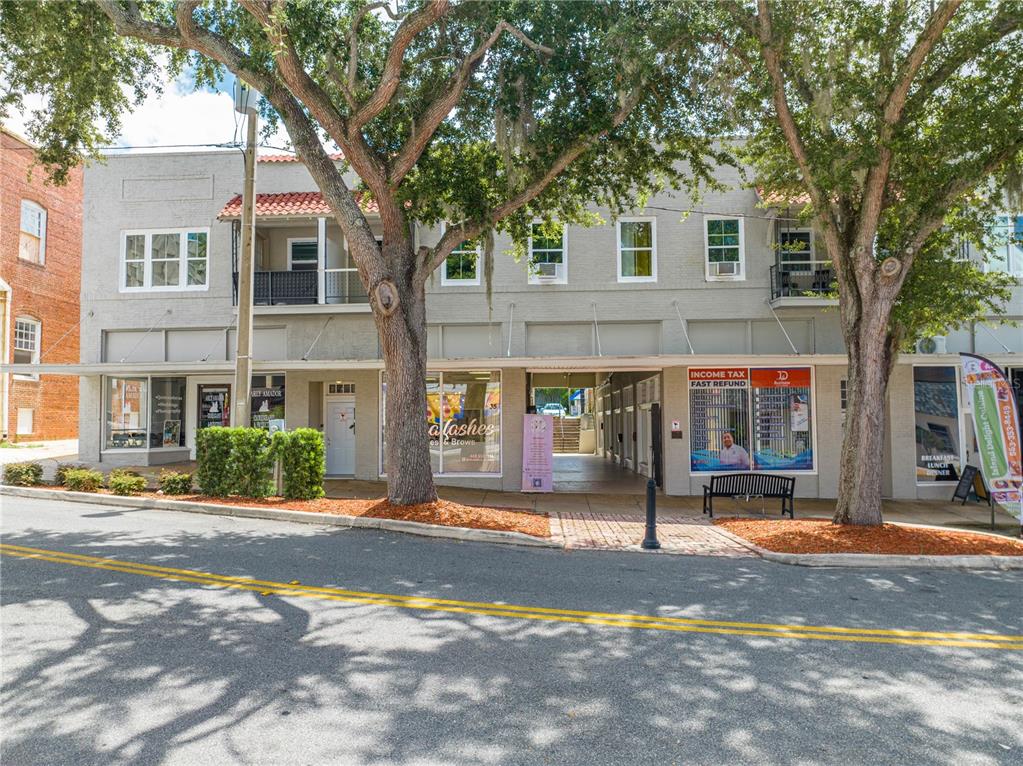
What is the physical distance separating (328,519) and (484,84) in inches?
309

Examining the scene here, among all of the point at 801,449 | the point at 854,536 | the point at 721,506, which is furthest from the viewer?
the point at 801,449

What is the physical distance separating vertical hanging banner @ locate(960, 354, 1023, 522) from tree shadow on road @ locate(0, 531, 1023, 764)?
18.5 feet

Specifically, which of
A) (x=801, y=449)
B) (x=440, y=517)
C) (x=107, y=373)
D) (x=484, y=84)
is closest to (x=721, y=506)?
(x=801, y=449)

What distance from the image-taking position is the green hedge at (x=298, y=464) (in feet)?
42.8

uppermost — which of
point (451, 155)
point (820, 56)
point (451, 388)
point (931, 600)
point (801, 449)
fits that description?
point (820, 56)

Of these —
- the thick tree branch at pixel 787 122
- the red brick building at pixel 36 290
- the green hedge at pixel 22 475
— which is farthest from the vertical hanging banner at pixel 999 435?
the red brick building at pixel 36 290

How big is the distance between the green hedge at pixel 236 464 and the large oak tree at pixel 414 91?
2.81m

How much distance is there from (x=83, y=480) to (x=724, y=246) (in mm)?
15152

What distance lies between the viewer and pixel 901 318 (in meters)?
11.7

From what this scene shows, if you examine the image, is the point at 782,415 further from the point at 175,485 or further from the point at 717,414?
the point at 175,485

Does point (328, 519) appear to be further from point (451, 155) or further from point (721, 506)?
point (721, 506)

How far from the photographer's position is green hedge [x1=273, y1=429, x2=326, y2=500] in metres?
13.1

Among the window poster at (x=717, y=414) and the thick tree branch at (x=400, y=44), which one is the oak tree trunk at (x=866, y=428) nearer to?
the window poster at (x=717, y=414)

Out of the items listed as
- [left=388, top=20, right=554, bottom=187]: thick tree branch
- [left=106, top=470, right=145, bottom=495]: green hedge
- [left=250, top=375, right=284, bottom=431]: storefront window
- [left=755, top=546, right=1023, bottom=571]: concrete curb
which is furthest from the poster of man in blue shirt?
[left=106, top=470, right=145, bottom=495]: green hedge
